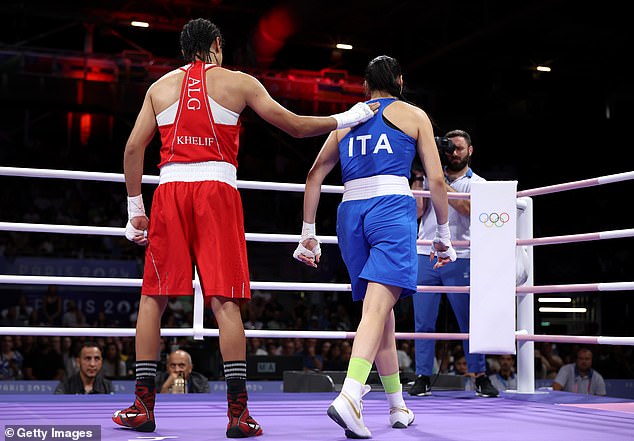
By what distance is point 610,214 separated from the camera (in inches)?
521

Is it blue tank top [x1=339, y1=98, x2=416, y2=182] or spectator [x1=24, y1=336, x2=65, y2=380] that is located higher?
blue tank top [x1=339, y1=98, x2=416, y2=182]

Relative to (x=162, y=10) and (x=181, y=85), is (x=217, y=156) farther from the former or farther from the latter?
(x=162, y=10)

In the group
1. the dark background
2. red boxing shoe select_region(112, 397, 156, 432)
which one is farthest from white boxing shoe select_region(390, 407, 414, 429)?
the dark background

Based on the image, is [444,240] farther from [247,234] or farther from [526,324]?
[526,324]

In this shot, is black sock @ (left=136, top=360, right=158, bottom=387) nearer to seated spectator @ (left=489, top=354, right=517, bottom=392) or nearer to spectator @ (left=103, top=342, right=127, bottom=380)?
seated spectator @ (left=489, top=354, right=517, bottom=392)

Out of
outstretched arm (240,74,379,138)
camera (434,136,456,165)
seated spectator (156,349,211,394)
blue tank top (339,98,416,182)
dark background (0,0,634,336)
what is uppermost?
dark background (0,0,634,336)

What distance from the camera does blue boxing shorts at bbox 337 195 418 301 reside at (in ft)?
7.80

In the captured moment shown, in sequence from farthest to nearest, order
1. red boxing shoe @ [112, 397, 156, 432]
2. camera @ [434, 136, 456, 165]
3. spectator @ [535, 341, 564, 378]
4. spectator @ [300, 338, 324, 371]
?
spectator @ [535, 341, 564, 378] < spectator @ [300, 338, 324, 371] < camera @ [434, 136, 456, 165] < red boxing shoe @ [112, 397, 156, 432]

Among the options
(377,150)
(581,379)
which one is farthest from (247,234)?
(581,379)

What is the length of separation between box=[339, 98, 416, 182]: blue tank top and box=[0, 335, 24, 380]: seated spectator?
610 cm

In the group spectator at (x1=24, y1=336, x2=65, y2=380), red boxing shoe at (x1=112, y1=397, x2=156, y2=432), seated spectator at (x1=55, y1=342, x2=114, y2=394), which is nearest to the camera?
red boxing shoe at (x1=112, y1=397, x2=156, y2=432)

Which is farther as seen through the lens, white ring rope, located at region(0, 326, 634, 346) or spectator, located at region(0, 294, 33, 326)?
spectator, located at region(0, 294, 33, 326)

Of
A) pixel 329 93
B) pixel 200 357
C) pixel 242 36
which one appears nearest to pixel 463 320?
pixel 200 357

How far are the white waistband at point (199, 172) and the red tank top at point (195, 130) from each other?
1 cm
